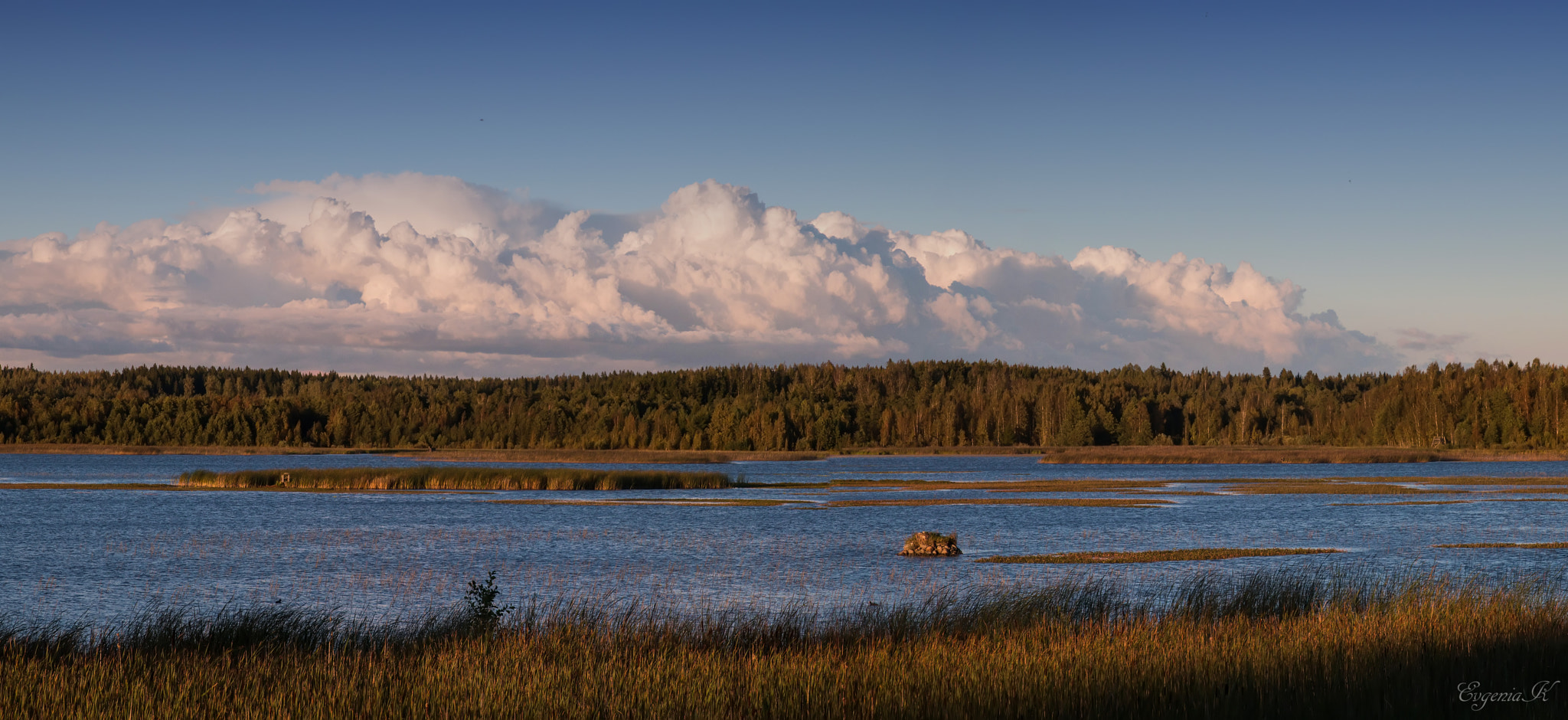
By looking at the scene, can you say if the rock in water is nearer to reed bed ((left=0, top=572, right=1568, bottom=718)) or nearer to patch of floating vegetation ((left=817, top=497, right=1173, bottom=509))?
reed bed ((left=0, top=572, right=1568, bottom=718))

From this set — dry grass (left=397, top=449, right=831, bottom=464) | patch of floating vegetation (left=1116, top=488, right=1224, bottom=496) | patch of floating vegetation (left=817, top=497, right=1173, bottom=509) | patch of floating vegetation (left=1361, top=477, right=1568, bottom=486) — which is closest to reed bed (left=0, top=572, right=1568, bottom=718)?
patch of floating vegetation (left=817, top=497, right=1173, bottom=509)

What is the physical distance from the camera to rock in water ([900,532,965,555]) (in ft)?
133

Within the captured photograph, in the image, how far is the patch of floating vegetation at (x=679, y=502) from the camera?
2697 inches

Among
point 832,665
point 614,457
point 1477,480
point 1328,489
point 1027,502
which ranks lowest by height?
point 614,457

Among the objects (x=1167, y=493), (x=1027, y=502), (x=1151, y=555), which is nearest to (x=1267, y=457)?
(x=1167, y=493)

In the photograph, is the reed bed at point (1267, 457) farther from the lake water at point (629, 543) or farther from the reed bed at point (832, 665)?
the reed bed at point (832, 665)

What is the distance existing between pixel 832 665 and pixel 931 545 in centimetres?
2480

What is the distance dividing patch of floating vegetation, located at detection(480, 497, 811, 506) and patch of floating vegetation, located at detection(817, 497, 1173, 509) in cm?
305

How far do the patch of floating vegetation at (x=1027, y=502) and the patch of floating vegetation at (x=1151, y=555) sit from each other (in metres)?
24.2

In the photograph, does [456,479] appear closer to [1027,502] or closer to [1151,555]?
[1027,502]

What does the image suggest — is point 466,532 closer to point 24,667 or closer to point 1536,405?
point 24,667

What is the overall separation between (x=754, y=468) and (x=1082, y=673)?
117356 millimetres

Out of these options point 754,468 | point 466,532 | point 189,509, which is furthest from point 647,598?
point 754,468

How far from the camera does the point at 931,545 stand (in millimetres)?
40875
